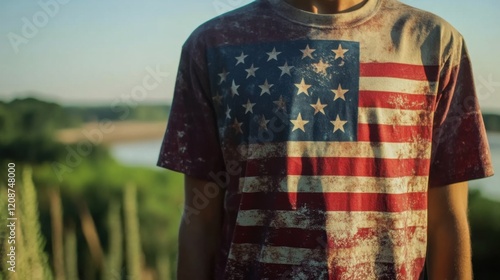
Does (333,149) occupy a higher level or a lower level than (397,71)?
lower

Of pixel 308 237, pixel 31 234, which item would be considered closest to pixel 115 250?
pixel 31 234

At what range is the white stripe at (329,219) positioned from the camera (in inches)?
60.7

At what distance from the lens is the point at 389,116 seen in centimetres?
159

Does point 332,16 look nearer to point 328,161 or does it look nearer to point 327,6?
point 327,6

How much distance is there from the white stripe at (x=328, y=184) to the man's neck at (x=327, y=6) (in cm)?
37

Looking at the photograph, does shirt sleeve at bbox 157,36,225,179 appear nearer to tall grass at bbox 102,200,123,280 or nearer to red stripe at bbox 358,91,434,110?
red stripe at bbox 358,91,434,110

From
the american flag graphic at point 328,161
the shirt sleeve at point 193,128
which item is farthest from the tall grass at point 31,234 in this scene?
the american flag graphic at point 328,161

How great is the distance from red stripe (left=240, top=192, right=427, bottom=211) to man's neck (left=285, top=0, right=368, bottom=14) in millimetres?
402

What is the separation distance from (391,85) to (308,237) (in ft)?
1.16

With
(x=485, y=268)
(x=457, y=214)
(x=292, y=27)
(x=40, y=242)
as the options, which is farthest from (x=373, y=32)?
(x=485, y=268)

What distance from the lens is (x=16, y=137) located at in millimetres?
3291

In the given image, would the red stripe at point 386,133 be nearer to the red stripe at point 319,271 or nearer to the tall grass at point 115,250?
the red stripe at point 319,271

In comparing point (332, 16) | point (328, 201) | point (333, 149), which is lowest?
point (328, 201)

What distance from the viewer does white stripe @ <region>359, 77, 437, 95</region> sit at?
159 centimetres
